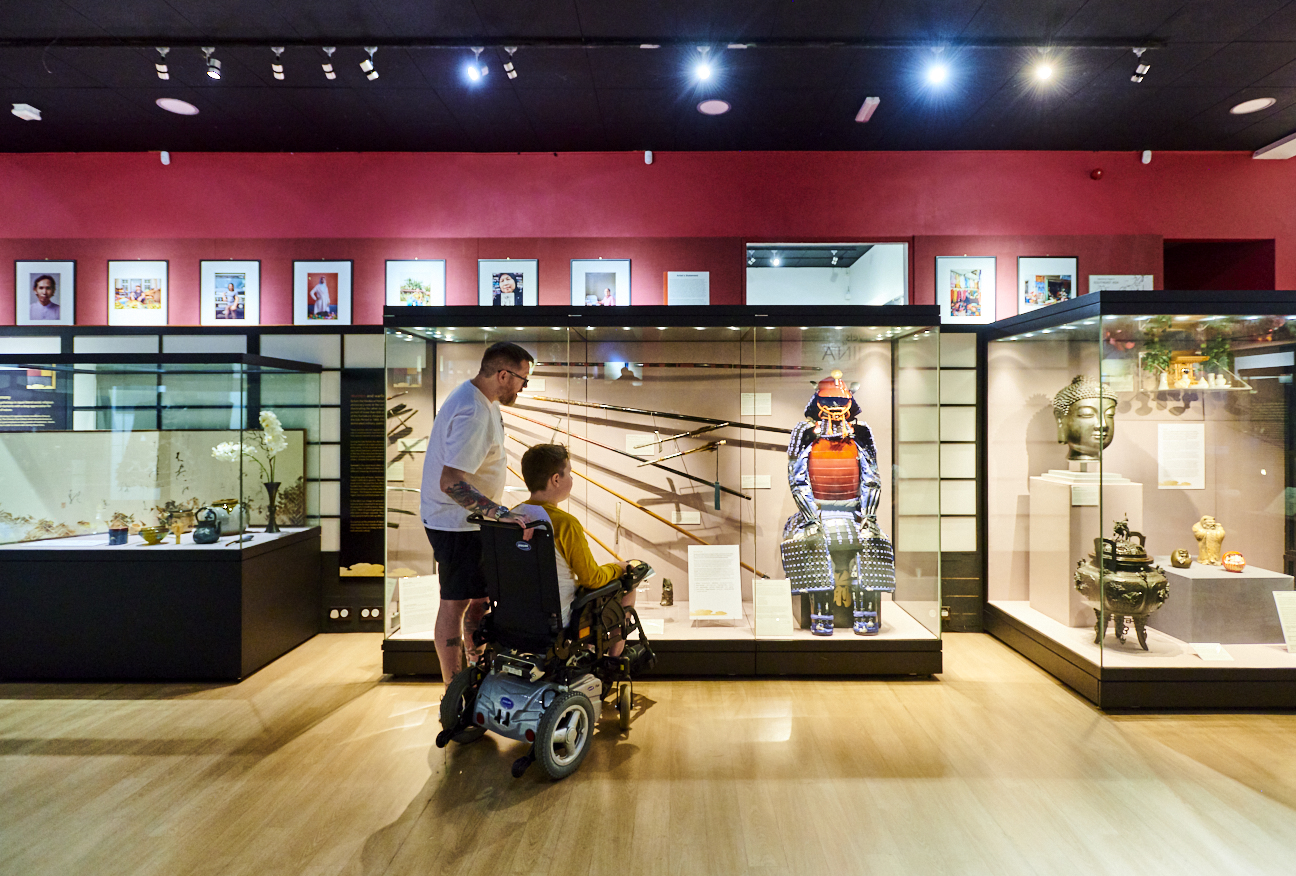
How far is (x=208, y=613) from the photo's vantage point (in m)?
3.49

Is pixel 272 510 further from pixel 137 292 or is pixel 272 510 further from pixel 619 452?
pixel 619 452

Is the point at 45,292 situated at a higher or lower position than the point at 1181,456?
higher

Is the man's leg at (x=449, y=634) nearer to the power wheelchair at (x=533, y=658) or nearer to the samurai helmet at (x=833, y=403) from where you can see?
the power wheelchair at (x=533, y=658)

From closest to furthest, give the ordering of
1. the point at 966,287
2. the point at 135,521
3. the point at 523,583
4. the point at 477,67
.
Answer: the point at 523,583 < the point at 477,67 < the point at 135,521 < the point at 966,287

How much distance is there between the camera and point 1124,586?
127 inches

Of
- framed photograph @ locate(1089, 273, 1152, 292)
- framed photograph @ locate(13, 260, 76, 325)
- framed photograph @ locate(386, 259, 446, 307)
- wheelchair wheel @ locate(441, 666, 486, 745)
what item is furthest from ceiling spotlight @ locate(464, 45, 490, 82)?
framed photograph @ locate(1089, 273, 1152, 292)

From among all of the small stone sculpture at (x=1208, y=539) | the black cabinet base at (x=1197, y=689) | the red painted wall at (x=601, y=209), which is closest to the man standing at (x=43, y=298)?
the red painted wall at (x=601, y=209)

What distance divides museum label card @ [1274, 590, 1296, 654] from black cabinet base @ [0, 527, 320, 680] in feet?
17.8

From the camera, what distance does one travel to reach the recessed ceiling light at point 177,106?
12.9ft

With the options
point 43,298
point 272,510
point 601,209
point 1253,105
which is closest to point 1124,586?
point 1253,105

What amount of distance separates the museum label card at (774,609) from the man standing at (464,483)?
4.94 feet

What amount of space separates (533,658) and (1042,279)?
4287 mm

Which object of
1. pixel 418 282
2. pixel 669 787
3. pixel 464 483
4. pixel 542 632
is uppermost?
pixel 418 282

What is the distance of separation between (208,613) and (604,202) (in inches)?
140
